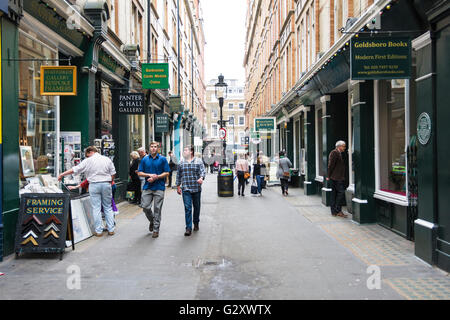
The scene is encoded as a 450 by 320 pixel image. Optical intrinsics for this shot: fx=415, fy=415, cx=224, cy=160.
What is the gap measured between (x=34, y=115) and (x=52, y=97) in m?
1.27

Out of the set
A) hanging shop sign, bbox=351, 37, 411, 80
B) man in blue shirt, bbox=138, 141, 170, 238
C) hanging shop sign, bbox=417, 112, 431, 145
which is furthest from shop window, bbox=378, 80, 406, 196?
man in blue shirt, bbox=138, 141, 170, 238

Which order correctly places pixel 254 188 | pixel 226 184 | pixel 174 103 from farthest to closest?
pixel 174 103
pixel 254 188
pixel 226 184

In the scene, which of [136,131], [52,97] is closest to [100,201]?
[52,97]

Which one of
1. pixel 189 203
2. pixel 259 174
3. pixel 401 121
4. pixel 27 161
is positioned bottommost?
pixel 189 203

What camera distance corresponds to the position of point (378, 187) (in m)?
9.60

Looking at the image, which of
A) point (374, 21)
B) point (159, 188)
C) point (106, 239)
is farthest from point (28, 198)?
point (374, 21)

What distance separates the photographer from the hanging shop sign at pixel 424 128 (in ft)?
20.3

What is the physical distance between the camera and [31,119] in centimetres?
834

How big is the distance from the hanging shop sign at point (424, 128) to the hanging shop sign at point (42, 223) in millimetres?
5806

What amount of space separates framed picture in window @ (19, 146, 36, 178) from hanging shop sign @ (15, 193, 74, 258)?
0.86m

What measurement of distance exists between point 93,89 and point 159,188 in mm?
4554

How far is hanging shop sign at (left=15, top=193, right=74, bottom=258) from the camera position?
6781 millimetres

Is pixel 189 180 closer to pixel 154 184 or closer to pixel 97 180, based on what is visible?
pixel 154 184
